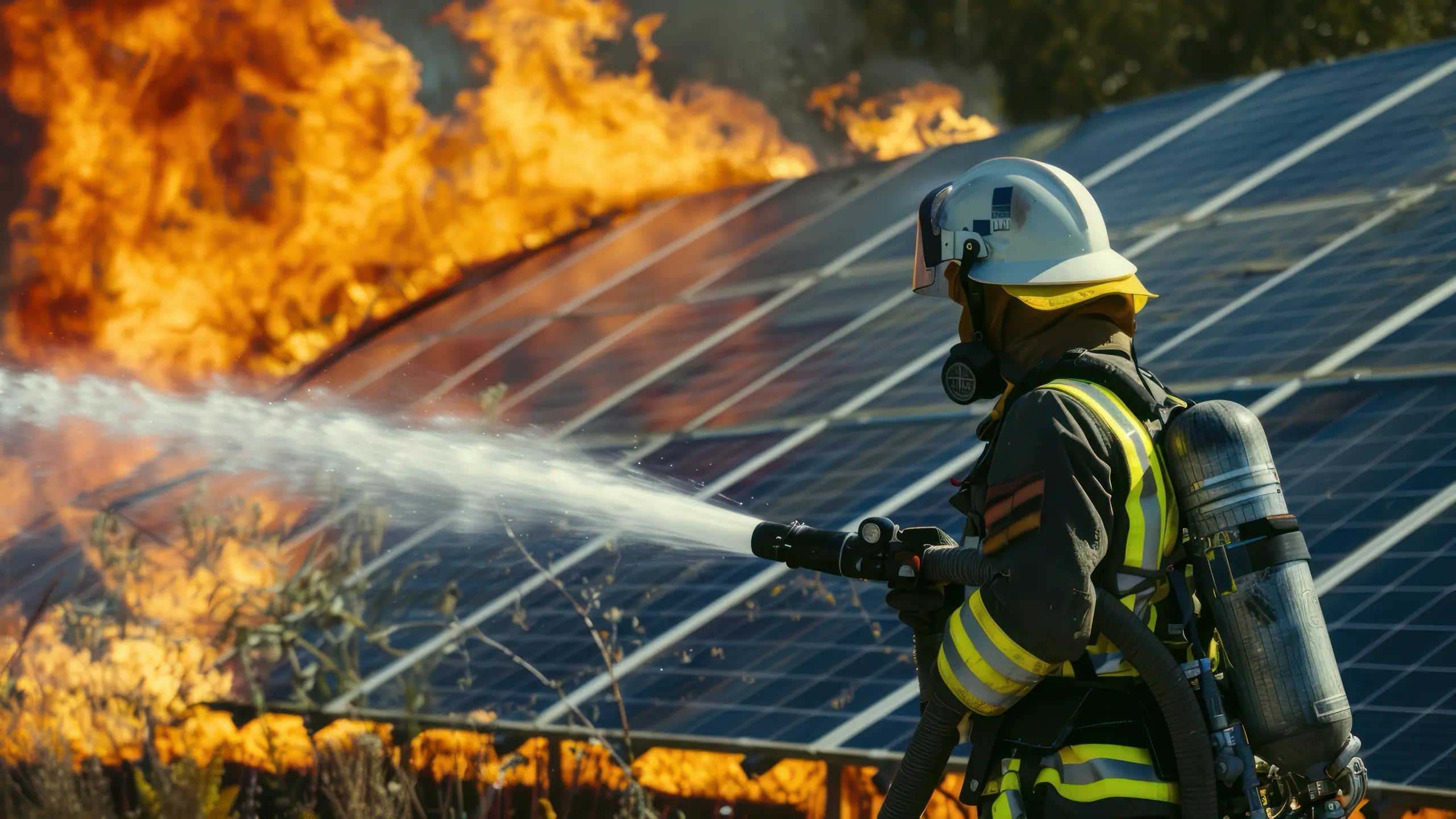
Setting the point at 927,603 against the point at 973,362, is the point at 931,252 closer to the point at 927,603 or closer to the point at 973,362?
the point at 973,362

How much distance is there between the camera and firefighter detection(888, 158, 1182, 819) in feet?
9.91

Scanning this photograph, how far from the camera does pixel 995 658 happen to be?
121 inches

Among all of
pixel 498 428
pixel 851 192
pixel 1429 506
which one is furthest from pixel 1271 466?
pixel 851 192

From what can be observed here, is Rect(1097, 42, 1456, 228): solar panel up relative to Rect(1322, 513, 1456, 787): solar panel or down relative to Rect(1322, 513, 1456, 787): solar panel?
up

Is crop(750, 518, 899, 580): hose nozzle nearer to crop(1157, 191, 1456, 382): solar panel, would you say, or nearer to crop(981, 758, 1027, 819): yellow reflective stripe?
crop(981, 758, 1027, 819): yellow reflective stripe

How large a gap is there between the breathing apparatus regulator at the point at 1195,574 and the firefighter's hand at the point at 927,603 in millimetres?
36

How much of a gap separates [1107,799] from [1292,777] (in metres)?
0.44

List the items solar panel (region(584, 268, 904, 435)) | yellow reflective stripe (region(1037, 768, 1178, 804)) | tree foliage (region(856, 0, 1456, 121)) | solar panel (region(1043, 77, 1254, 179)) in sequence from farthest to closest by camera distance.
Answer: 1. tree foliage (region(856, 0, 1456, 121))
2. solar panel (region(1043, 77, 1254, 179))
3. solar panel (region(584, 268, 904, 435))
4. yellow reflective stripe (region(1037, 768, 1178, 804))

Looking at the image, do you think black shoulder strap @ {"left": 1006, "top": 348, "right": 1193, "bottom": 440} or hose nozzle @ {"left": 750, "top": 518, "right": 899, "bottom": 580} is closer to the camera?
black shoulder strap @ {"left": 1006, "top": 348, "right": 1193, "bottom": 440}

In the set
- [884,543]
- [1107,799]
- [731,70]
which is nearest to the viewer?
[1107,799]

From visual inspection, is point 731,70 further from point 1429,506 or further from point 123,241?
point 1429,506

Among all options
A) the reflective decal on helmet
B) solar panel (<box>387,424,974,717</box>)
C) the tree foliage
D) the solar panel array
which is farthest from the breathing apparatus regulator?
the tree foliage

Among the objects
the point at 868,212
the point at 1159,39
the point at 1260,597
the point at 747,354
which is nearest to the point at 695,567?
the point at 747,354

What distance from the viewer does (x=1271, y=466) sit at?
128 inches
